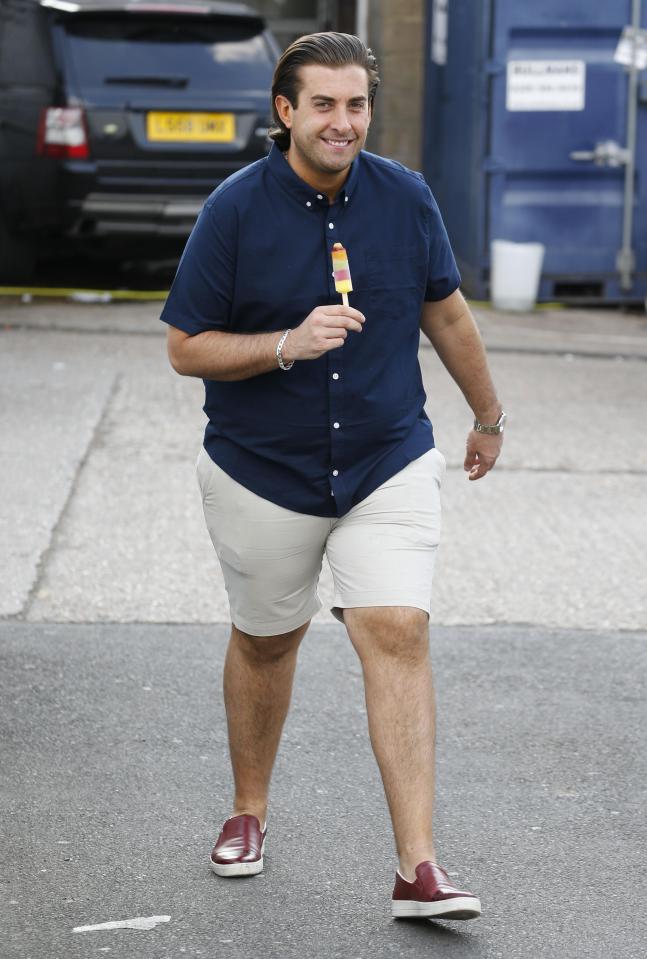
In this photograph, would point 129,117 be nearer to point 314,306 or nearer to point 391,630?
point 314,306

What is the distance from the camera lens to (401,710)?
366cm

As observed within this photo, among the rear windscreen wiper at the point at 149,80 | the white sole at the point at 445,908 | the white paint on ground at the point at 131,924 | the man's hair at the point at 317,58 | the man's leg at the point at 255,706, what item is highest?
the man's hair at the point at 317,58

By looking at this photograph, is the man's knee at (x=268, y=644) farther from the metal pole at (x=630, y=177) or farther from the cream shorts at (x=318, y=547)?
the metal pole at (x=630, y=177)

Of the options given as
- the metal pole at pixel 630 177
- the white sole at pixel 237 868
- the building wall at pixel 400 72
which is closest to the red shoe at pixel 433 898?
the white sole at pixel 237 868

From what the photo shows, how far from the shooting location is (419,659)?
3.69 meters

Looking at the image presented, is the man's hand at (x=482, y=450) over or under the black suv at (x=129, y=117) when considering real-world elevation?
under

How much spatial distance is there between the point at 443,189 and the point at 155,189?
125 inches

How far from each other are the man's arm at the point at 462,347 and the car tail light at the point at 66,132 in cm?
736

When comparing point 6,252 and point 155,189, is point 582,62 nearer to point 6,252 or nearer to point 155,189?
point 155,189

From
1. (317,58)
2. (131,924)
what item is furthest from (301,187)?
(131,924)

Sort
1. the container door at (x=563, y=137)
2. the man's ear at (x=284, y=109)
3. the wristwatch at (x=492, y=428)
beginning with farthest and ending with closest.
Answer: the container door at (x=563, y=137), the wristwatch at (x=492, y=428), the man's ear at (x=284, y=109)

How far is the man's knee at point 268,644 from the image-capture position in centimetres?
393

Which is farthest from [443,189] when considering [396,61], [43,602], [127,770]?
[127,770]

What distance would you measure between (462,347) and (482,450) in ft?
1.09
